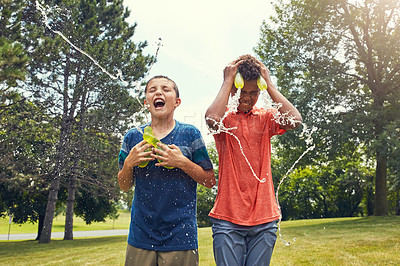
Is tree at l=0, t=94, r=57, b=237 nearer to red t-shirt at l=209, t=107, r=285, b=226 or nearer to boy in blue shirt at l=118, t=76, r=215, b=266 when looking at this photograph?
boy in blue shirt at l=118, t=76, r=215, b=266

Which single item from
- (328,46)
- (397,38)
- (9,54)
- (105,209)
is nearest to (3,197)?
(105,209)

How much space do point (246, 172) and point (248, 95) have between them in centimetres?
58

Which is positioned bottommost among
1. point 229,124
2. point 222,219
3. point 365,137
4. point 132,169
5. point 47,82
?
point 222,219

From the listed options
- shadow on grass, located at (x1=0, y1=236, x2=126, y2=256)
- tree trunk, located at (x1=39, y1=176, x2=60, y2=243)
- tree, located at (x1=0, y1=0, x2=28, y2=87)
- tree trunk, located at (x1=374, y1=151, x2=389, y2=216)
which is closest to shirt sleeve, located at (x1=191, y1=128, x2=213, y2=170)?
tree, located at (x1=0, y1=0, x2=28, y2=87)

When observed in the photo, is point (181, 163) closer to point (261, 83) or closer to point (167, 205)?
point (167, 205)

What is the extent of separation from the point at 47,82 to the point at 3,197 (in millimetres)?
9099

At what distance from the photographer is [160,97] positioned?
112 inches

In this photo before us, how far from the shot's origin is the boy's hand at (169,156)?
2564mm

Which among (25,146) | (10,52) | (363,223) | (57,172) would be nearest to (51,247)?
(57,172)

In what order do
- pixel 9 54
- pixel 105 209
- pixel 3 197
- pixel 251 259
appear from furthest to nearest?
1. pixel 105 209
2. pixel 3 197
3. pixel 9 54
4. pixel 251 259

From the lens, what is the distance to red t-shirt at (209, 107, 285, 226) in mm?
2577

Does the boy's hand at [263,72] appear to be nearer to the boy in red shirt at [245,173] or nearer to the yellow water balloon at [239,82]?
the boy in red shirt at [245,173]

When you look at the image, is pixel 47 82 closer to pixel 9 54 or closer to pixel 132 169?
pixel 9 54

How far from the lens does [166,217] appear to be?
2664 millimetres
